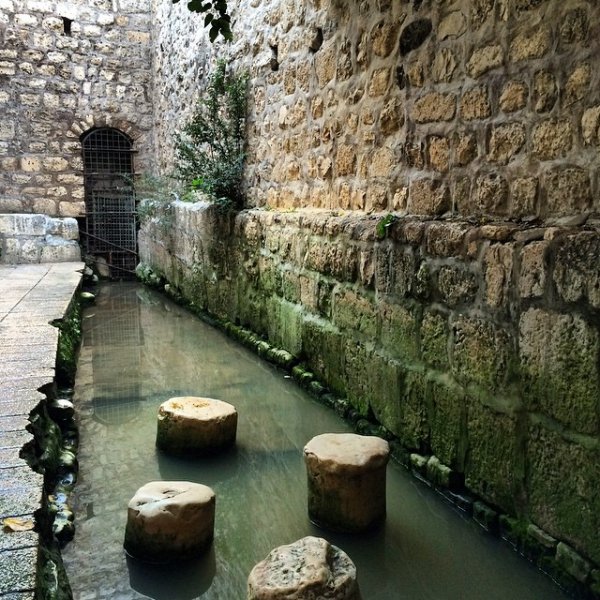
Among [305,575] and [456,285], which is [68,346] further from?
[305,575]

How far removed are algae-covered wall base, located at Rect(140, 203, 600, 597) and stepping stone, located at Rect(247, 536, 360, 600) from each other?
815 mm

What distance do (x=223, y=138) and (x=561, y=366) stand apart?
463 centimetres

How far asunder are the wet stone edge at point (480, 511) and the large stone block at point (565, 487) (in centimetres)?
5

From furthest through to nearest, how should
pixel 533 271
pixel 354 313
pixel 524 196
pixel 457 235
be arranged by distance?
pixel 354 313 < pixel 457 235 < pixel 524 196 < pixel 533 271

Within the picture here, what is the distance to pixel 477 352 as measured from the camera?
102 inches

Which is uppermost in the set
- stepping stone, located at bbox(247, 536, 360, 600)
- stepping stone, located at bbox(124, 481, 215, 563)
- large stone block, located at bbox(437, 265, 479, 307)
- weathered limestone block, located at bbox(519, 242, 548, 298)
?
weathered limestone block, located at bbox(519, 242, 548, 298)

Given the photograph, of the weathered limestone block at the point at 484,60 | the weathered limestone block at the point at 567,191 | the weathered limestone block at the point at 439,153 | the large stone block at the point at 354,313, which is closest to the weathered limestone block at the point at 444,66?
the weathered limestone block at the point at 484,60

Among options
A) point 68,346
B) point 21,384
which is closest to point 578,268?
point 21,384

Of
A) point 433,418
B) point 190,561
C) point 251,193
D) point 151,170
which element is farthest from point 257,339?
point 151,170

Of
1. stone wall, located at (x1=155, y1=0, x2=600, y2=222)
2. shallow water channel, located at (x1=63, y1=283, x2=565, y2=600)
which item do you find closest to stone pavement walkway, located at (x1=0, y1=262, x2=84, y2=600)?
shallow water channel, located at (x1=63, y1=283, x2=565, y2=600)

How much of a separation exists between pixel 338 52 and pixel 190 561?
3057 mm

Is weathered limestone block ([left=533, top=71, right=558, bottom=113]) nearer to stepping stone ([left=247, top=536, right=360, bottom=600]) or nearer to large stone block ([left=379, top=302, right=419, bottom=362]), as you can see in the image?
large stone block ([left=379, top=302, right=419, bottom=362])

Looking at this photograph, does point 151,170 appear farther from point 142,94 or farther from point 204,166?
point 204,166

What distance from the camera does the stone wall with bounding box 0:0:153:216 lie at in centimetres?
926
